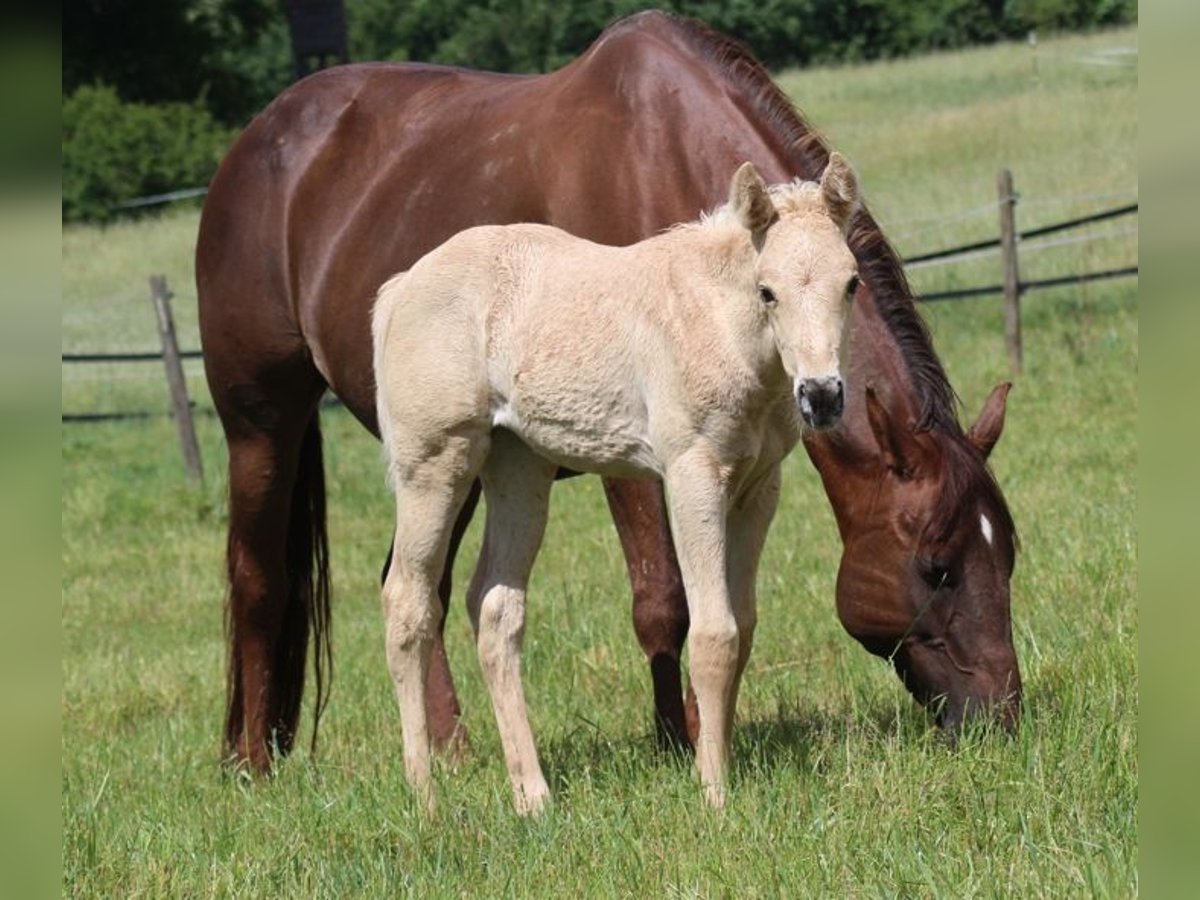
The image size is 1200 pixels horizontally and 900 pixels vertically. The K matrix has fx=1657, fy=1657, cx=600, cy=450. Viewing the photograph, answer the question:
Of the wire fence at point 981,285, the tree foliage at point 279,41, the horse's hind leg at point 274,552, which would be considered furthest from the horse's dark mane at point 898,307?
the tree foliage at point 279,41

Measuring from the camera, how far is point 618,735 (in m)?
5.44

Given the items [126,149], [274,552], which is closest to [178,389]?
[274,552]

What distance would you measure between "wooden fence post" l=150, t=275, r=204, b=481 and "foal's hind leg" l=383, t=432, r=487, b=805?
10009mm

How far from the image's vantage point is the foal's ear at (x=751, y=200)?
3717 mm

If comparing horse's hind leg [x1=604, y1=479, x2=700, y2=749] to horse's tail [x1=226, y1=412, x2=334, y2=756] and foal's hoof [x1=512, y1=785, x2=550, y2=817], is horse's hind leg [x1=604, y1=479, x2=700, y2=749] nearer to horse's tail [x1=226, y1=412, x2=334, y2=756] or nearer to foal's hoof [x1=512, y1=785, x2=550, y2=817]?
foal's hoof [x1=512, y1=785, x2=550, y2=817]

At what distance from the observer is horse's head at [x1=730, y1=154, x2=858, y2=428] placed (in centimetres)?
348

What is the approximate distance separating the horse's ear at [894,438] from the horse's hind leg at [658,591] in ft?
2.91

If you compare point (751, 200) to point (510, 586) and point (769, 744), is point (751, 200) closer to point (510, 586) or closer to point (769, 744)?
point (510, 586)

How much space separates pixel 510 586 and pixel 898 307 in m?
1.33

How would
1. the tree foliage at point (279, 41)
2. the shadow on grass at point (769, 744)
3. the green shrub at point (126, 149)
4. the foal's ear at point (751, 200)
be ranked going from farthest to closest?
1. the tree foliage at point (279, 41)
2. the green shrub at point (126, 149)
3. the shadow on grass at point (769, 744)
4. the foal's ear at point (751, 200)

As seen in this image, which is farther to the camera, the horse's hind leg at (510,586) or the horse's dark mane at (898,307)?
the horse's dark mane at (898,307)

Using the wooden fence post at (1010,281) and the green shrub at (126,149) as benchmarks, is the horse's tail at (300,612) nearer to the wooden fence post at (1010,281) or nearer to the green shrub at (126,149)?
the wooden fence post at (1010,281)

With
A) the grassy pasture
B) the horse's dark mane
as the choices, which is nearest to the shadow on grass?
the grassy pasture

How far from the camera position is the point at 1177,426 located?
1.11 metres
